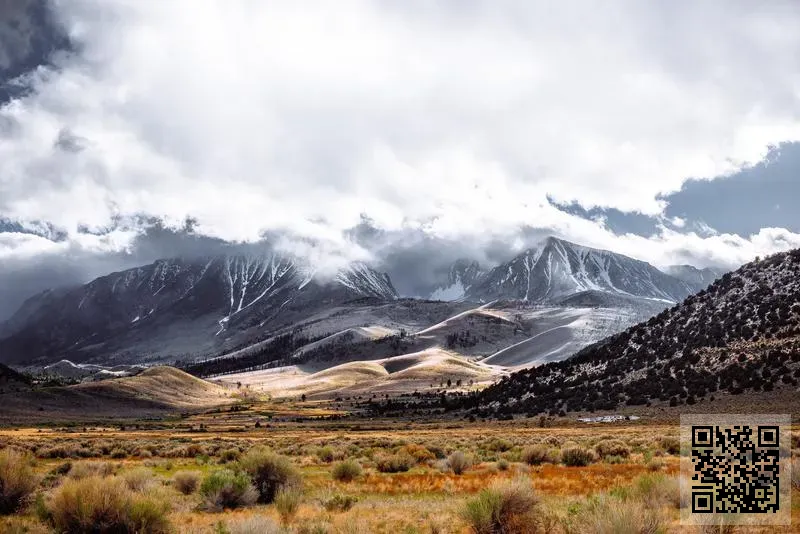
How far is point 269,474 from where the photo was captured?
19.9 metres

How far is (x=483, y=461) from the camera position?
29.2 m

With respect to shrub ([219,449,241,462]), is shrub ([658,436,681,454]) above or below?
above

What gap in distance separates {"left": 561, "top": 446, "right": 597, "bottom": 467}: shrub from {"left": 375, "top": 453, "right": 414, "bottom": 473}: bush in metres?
7.25

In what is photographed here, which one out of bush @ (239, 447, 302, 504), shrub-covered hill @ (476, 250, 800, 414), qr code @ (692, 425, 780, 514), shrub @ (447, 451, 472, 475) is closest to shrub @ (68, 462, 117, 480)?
bush @ (239, 447, 302, 504)

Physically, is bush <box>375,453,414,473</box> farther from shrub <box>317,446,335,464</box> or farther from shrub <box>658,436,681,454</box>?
shrub <box>658,436,681,454</box>

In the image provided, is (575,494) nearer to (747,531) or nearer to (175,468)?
(747,531)

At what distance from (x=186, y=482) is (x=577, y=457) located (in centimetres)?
1678

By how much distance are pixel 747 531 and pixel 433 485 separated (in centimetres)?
1183

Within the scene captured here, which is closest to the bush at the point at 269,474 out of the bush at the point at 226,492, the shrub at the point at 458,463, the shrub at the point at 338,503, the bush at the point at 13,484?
the bush at the point at 226,492

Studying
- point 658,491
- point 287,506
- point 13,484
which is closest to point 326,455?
point 13,484

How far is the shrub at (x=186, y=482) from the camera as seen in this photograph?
843 inches

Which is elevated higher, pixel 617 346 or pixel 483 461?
pixel 617 346

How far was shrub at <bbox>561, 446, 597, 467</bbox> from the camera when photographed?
26.0 metres

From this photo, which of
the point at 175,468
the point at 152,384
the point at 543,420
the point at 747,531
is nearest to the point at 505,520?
the point at 747,531
